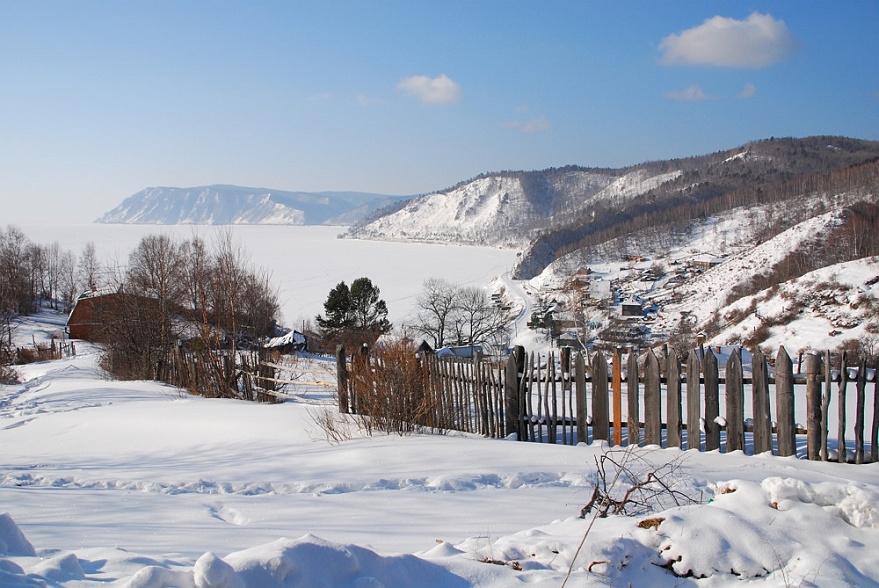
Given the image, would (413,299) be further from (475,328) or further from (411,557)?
(411,557)

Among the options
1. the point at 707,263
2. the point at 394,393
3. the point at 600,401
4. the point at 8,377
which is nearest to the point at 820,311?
the point at 707,263

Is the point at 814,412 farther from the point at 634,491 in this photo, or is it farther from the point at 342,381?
the point at 342,381

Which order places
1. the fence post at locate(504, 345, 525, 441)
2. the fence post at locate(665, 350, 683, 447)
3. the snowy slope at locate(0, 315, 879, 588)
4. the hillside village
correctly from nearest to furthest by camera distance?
1. the snowy slope at locate(0, 315, 879, 588)
2. the fence post at locate(665, 350, 683, 447)
3. the fence post at locate(504, 345, 525, 441)
4. the hillside village

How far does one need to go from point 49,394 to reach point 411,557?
16.7 meters

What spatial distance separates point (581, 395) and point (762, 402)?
2.19 meters

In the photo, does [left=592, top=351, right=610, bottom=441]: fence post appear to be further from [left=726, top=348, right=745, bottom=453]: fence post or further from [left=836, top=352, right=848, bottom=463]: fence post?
[left=836, top=352, right=848, bottom=463]: fence post

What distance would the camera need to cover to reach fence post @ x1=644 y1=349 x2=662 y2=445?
26.3 feet

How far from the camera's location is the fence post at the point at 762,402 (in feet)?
24.6

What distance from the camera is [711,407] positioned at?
7.84 meters

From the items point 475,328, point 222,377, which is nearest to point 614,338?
point 475,328

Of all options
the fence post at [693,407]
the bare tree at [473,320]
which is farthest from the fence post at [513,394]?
the bare tree at [473,320]

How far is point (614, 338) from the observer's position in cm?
6775

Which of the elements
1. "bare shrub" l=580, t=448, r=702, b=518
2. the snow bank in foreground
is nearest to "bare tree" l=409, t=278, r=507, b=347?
"bare shrub" l=580, t=448, r=702, b=518

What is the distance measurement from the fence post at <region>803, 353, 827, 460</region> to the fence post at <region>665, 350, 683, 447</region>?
1.43 m
